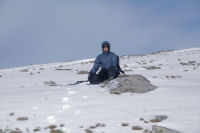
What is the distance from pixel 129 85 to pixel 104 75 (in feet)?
9.72

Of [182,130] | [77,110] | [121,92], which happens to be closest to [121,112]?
[77,110]

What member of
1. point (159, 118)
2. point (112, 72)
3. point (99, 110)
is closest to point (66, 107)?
point (99, 110)

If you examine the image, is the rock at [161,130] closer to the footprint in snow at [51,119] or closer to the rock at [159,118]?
the rock at [159,118]

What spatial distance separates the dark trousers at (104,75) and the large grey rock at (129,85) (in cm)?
129

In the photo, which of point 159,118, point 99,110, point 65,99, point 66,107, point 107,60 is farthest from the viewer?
point 107,60

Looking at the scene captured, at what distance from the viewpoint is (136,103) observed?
32.9 feet

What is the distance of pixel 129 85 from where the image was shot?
12297 millimetres

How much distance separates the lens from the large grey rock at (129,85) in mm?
12006

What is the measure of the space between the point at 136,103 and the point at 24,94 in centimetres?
491

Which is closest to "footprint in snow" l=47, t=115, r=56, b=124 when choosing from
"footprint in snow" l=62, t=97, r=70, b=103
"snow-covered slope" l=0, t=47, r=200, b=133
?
"snow-covered slope" l=0, t=47, r=200, b=133

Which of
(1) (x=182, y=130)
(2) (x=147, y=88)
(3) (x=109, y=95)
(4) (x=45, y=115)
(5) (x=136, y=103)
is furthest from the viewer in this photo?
(2) (x=147, y=88)

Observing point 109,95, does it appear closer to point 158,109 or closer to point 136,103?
point 136,103

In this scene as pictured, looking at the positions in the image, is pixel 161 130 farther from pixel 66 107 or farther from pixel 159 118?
pixel 66 107

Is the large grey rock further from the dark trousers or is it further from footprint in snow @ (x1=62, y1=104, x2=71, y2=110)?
footprint in snow @ (x1=62, y1=104, x2=71, y2=110)
